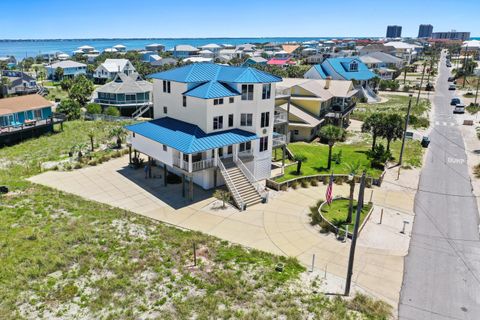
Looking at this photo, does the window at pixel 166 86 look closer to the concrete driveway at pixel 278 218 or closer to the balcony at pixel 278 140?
the concrete driveway at pixel 278 218

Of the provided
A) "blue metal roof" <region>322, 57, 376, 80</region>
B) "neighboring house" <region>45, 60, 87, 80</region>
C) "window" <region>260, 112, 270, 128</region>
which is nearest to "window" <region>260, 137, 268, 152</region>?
"window" <region>260, 112, 270, 128</region>

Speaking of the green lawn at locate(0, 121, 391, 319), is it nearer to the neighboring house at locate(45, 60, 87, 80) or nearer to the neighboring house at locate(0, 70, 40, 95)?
the neighboring house at locate(0, 70, 40, 95)

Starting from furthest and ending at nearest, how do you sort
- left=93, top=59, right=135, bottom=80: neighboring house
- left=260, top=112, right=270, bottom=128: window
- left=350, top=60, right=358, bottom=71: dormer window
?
1. left=93, top=59, right=135, bottom=80: neighboring house
2. left=350, top=60, right=358, bottom=71: dormer window
3. left=260, top=112, right=270, bottom=128: window

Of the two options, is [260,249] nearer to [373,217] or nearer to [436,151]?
[373,217]

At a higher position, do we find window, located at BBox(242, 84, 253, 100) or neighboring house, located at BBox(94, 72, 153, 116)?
window, located at BBox(242, 84, 253, 100)

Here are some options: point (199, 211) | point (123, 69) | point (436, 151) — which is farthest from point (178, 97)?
point (123, 69)

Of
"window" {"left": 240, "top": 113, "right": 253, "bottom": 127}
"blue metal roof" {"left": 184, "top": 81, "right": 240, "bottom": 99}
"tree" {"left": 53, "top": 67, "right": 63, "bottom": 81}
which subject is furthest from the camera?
"tree" {"left": 53, "top": 67, "right": 63, "bottom": 81}
